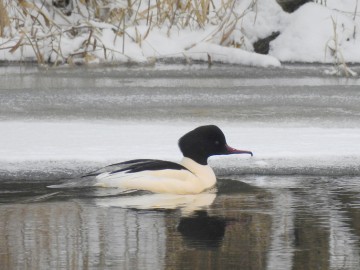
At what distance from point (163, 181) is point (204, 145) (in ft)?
1.55

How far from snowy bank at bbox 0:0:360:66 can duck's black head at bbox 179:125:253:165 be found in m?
4.14

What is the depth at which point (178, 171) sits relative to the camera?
20.5 feet

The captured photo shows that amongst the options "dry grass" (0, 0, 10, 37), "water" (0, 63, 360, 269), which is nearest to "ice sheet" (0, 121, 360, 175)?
"water" (0, 63, 360, 269)

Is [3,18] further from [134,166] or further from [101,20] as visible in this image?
[134,166]

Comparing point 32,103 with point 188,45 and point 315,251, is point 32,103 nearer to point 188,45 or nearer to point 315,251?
point 188,45

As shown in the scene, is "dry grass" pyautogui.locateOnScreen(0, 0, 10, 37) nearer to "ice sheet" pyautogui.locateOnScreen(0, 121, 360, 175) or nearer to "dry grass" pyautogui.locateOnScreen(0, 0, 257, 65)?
"dry grass" pyautogui.locateOnScreen(0, 0, 257, 65)

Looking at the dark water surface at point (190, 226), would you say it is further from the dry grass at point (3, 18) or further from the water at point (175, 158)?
the dry grass at point (3, 18)

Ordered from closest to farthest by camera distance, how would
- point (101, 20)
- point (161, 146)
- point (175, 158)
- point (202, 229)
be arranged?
1. point (202, 229)
2. point (175, 158)
3. point (161, 146)
4. point (101, 20)

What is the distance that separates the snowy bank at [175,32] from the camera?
10.9 metres

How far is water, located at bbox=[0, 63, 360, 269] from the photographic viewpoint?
457cm

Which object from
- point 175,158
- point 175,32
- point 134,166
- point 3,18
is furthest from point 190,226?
point 175,32

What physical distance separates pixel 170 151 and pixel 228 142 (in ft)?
1.52

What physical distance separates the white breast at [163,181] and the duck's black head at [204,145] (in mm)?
181

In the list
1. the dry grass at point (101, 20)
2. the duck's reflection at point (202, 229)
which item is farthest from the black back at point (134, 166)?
the dry grass at point (101, 20)
